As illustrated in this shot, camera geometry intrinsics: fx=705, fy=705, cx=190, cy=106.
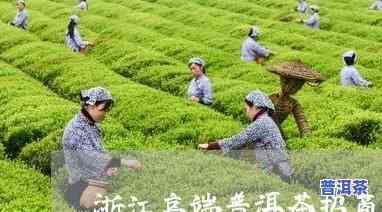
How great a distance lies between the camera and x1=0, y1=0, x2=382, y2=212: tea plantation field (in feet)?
34.7

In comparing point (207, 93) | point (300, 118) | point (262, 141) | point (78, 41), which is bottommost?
point (262, 141)

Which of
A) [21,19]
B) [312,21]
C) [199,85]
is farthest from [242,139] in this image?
[312,21]

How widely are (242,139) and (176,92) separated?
9.50m

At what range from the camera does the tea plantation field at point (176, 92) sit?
10.6 m

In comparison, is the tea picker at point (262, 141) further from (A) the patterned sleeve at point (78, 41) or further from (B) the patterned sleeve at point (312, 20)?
(B) the patterned sleeve at point (312, 20)

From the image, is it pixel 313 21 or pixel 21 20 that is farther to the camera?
pixel 313 21

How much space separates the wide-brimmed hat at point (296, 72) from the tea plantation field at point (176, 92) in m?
1.24

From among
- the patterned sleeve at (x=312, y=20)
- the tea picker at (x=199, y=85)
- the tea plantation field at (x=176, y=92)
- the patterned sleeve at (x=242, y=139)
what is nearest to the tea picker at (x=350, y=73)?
the tea plantation field at (x=176, y=92)

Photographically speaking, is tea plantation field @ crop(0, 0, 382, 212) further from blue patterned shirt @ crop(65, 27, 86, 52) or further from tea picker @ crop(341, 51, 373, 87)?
blue patterned shirt @ crop(65, 27, 86, 52)

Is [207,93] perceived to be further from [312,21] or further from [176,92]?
[312,21]

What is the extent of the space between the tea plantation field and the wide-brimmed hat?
1.24 metres

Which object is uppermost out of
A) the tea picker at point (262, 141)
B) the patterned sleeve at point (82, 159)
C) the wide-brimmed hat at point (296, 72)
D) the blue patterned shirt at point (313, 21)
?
the blue patterned shirt at point (313, 21)

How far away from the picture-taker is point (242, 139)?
33.6 feet

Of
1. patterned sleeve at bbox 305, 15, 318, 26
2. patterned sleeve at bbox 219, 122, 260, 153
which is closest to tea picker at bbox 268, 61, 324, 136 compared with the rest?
patterned sleeve at bbox 219, 122, 260, 153
